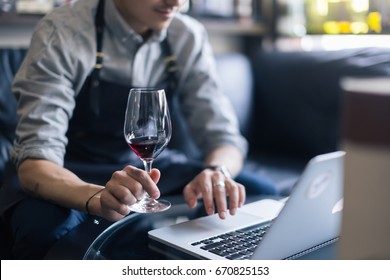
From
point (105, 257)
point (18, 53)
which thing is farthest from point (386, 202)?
point (18, 53)

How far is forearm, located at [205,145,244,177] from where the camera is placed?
138 cm

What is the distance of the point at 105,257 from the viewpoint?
80cm

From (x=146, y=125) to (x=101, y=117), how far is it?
1.66 feet

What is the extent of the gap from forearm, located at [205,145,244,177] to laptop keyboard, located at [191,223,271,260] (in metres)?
0.47

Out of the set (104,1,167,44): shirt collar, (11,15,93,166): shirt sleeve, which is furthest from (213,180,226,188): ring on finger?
(104,1,167,44): shirt collar

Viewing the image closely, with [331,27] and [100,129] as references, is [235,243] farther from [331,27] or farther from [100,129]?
[331,27]

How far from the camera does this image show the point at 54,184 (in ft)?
3.51

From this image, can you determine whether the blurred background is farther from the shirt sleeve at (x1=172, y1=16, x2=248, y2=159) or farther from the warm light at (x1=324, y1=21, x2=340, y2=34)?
the shirt sleeve at (x1=172, y1=16, x2=248, y2=159)

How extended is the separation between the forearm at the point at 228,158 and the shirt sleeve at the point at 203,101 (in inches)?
1.3

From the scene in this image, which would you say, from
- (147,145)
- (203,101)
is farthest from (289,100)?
(147,145)

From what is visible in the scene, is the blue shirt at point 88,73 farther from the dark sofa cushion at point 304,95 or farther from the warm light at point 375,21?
the warm light at point 375,21
